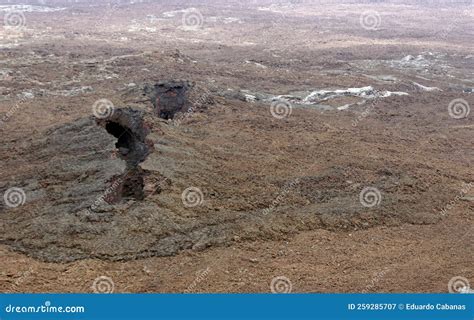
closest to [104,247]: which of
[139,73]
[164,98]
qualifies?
[164,98]

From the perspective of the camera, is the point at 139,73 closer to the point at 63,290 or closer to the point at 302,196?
the point at 302,196

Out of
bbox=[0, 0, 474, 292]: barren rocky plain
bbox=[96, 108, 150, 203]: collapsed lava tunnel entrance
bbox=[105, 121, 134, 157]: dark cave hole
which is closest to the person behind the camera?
bbox=[0, 0, 474, 292]: barren rocky plain

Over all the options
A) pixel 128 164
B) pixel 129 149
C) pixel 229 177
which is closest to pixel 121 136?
pixel 129 149

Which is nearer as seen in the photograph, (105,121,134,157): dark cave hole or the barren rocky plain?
the barren rocky plain

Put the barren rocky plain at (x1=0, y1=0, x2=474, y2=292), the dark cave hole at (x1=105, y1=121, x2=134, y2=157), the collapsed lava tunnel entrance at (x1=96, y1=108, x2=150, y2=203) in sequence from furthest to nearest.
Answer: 1. the dark cave hole at (x1=105, y1=121, x2=134, y2=157)
2. the collapsed lava tunnel entrance at (x1=96, y1=108, x2=150, y2=203)
3. the barren rocky plain at (x1=0, y1=0, x2=474, y2=292)

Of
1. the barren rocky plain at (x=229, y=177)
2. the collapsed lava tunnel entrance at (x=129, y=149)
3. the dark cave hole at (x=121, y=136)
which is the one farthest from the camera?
the dark cave hole at (x=121, y=136)
